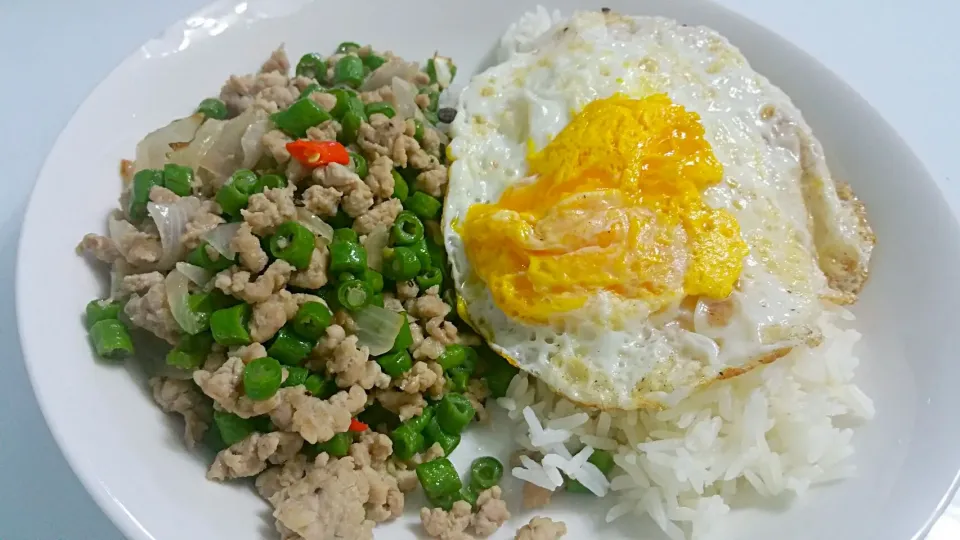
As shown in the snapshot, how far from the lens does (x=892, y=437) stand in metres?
2.25

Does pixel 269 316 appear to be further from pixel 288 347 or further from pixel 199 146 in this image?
pixel 199 146

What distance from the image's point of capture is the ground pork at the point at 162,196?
7.28 feet

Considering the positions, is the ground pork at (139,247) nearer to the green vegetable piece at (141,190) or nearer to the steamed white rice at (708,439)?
the green vegetable piece at (141,190)

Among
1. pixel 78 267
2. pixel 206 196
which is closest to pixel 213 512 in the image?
pixel 78 267

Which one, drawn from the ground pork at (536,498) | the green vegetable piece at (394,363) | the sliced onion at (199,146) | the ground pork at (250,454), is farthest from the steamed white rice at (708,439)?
the sliced onion at (199,146)

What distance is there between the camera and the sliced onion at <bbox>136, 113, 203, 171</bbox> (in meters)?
2.39

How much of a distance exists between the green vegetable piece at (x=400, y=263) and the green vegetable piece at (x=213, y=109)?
917mm

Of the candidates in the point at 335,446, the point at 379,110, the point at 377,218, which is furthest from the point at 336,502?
the point at 379,110

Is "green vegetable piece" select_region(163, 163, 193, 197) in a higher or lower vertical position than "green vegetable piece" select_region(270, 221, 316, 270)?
lower

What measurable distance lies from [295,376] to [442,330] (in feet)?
1.62

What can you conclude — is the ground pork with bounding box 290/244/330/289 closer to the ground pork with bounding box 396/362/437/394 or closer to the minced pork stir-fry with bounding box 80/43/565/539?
the minced pork stir-fry with bounding box 80/43/565/539

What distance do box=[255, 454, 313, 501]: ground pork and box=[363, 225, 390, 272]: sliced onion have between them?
64 centimetres

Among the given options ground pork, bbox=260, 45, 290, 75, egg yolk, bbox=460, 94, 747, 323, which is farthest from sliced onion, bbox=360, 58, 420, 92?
egg yolk, bbox=460, 94, 747, 323

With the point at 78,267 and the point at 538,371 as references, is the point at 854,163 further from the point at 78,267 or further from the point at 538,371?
the point at 78,267
